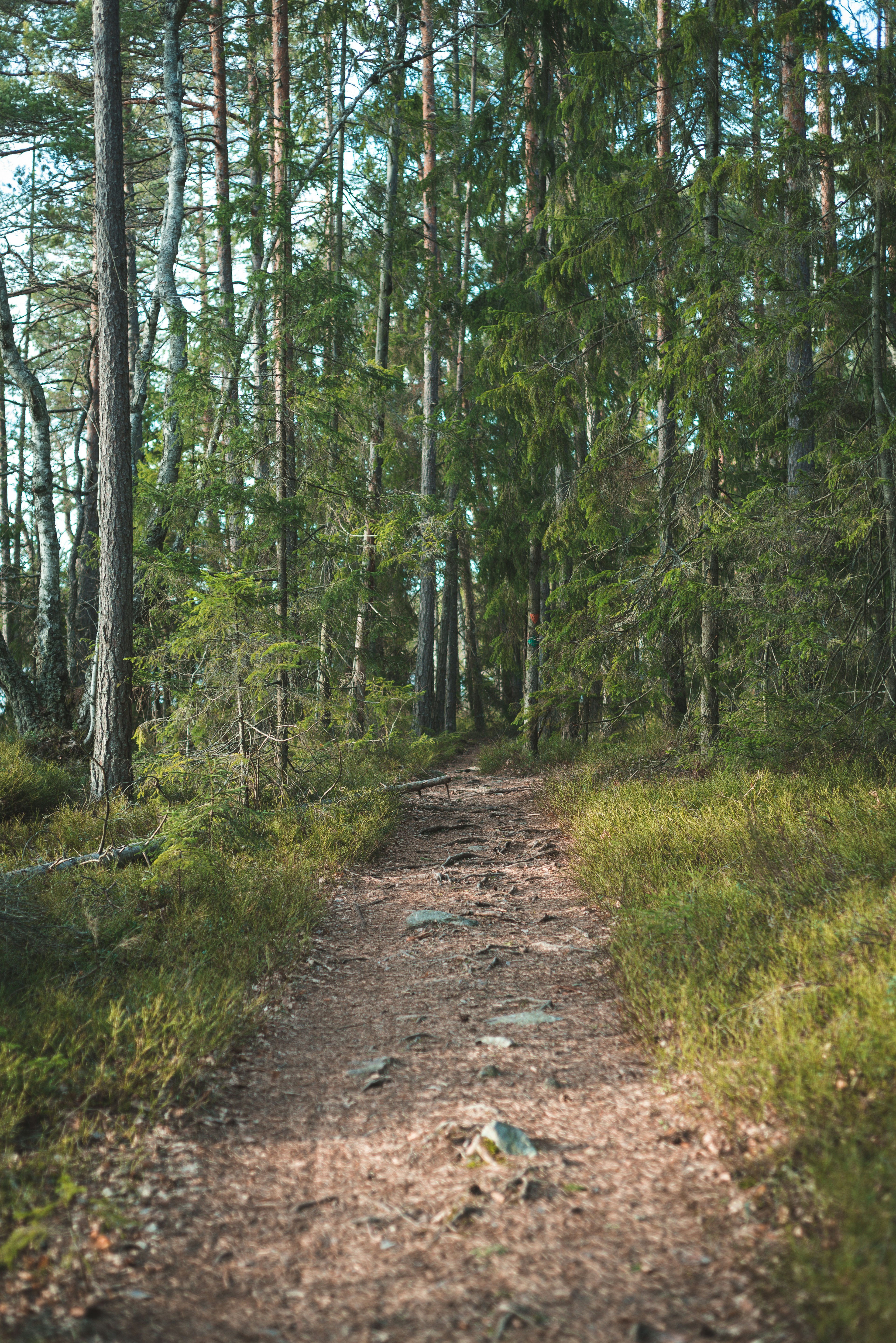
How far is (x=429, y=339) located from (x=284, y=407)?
7.71 meters

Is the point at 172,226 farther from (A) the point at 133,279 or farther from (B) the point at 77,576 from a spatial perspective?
(B) the point at 77,576

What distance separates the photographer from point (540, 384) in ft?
31.2

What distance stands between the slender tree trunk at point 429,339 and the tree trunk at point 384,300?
1.87 ft

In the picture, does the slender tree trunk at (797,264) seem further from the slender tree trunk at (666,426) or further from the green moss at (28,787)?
the green moss at (28,787)

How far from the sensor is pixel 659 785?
29.5ft

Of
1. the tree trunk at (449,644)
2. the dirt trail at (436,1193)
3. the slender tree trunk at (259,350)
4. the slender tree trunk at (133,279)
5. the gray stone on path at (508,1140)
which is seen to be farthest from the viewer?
the tree trunk at (449,644)

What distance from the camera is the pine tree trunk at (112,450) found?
898 cm

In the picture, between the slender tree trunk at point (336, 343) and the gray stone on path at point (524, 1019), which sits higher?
the slender tree trunk at point (336, 343)

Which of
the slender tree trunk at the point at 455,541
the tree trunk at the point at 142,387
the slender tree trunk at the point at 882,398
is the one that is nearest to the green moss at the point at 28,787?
the tree trunk at the point at 142,387

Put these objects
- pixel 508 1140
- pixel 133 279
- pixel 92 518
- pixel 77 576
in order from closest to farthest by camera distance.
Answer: pixel 508 1140 < pixel 92 518 < pixel 133 279 < pixel 77 576

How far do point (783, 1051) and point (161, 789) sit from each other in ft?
20.3

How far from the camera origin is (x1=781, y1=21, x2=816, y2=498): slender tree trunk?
781 centimetres

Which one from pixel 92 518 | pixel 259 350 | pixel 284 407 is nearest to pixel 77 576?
pixel 92 518

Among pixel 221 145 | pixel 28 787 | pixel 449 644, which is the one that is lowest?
pixel 28 787
